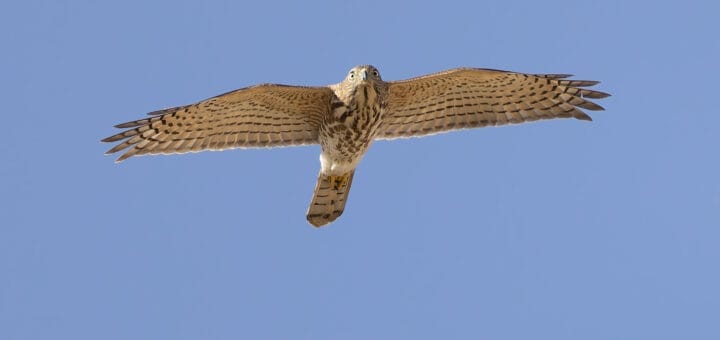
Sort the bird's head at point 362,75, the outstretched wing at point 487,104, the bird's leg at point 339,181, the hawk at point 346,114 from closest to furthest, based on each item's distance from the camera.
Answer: the bird's head at point 362,75 → the hawk at point 346,114 → the bird's leg at point 339,181 → the outstretched wing at point 487,104

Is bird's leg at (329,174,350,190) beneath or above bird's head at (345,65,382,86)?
beneath

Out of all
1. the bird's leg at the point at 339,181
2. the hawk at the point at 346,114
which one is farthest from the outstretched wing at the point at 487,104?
the bird's leg at the point at 339,181

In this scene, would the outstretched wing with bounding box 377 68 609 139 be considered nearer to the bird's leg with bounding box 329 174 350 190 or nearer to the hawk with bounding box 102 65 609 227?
the hawk with bounding box 102 65 609 227

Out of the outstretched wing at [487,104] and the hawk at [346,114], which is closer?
the hawk at [346,114]

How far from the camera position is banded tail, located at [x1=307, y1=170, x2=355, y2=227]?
15156mm

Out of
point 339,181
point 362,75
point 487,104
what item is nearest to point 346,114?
point 362,75

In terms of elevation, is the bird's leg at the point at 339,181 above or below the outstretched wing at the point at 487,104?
below

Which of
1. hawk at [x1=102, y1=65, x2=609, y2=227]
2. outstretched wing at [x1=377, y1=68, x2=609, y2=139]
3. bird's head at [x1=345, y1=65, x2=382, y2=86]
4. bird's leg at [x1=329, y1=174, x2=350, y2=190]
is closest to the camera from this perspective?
bird's head at [x1=345, y1=65, x2=382, y2=86]

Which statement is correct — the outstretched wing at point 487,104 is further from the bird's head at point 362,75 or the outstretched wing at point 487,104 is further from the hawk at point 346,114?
the bird's head at point 362,75

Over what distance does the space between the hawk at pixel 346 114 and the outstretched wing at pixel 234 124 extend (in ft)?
0.04

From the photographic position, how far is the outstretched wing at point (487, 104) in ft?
50.6

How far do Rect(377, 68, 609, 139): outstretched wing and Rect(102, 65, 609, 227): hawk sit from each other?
1cm

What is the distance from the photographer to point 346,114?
47.8 ft

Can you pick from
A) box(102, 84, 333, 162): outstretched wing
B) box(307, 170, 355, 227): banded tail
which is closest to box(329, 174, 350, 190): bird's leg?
box(307, 170, 355, 227): banded tail
